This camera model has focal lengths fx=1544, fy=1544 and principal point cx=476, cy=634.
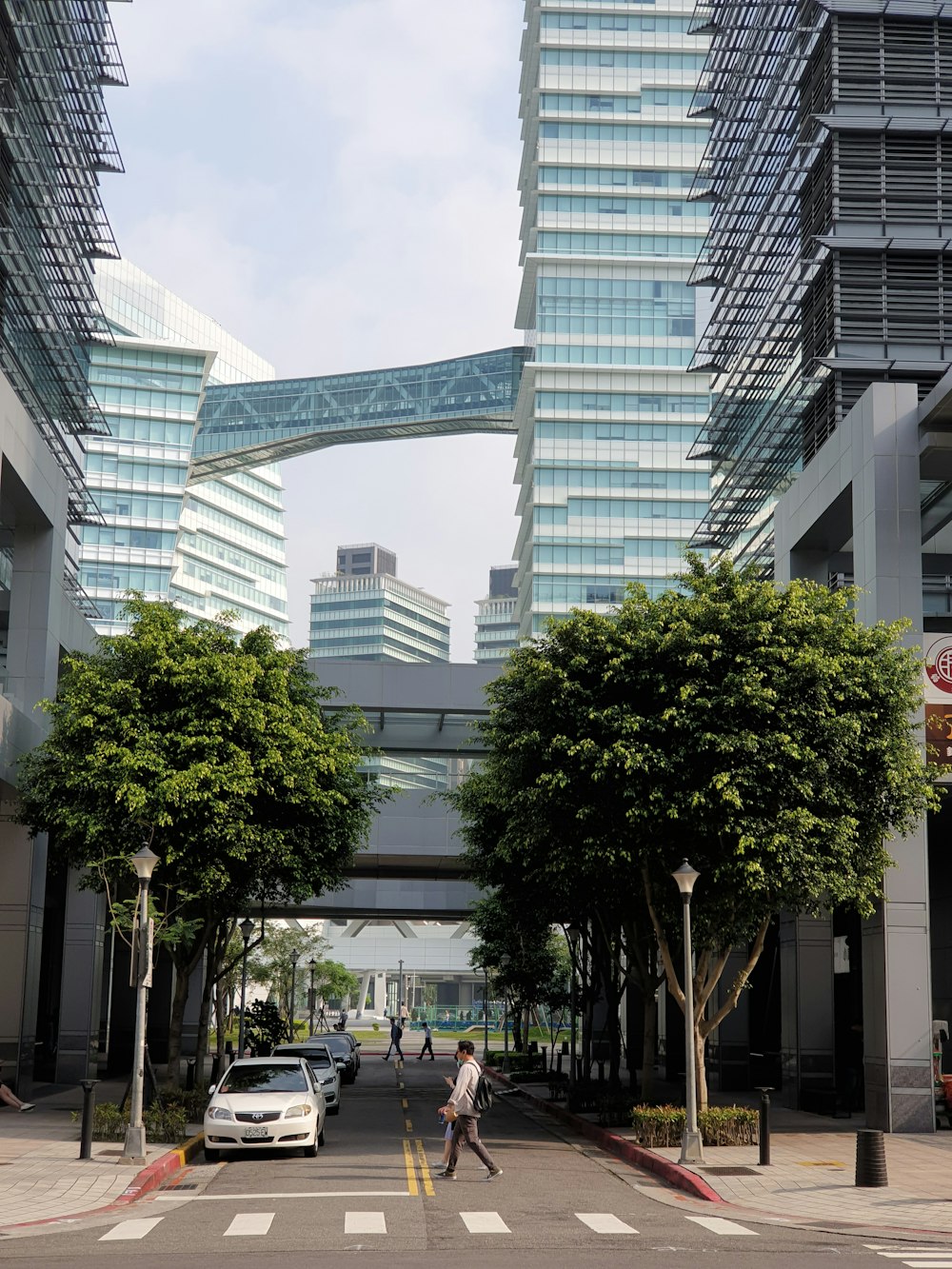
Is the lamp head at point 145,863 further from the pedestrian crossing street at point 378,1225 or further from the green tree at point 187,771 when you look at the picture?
the pedestrian crossing street at point 378,1225

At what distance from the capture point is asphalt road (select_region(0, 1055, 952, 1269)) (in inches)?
549

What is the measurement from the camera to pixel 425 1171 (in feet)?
69.2

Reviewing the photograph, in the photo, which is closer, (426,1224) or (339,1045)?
(426,1224)

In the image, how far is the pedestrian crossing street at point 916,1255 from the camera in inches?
537

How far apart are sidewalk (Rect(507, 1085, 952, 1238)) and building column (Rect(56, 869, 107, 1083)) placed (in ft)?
52.1

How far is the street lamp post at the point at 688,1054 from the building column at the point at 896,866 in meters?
4.79

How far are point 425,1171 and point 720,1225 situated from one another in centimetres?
594

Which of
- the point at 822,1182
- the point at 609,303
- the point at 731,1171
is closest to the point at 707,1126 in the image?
the point at 731,1171

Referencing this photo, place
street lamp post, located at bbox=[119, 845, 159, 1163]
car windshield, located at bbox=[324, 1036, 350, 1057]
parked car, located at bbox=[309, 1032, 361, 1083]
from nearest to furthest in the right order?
street lamp post, located at bbox=[119, 845, 159, 1163], parked car, located at bbox=[309, 1032, 361, 1083], car windshield, located at bbox=[324, 1036, 350, 1057]

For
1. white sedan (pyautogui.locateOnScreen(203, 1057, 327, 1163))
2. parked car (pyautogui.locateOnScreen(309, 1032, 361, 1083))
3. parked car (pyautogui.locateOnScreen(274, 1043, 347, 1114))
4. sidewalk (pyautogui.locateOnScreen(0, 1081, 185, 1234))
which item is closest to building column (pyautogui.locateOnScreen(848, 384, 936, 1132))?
white sedan (pyautogui.locateOnScreen(203, 1057, 327, 1163))

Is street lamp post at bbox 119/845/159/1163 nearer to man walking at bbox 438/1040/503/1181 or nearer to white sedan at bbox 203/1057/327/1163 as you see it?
white sedan at bbox 203/1057/327/1163

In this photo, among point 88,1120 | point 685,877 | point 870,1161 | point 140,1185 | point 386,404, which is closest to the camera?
point 870,1161

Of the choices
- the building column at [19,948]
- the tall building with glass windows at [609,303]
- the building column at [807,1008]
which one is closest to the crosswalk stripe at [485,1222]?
the building column at [807,1008]

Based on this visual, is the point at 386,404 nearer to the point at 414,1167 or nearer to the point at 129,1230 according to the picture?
the point at 414,1167
